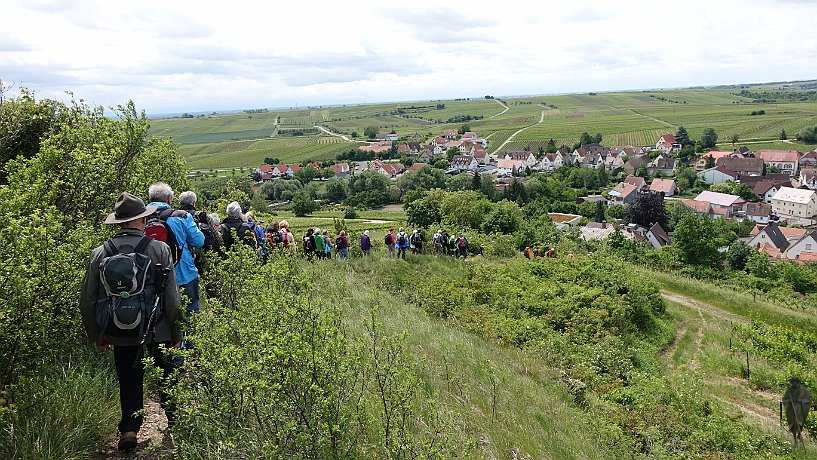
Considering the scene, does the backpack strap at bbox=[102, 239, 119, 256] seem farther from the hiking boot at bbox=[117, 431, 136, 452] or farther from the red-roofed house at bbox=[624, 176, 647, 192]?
the red-roofed house at bbox=[624, 176, 647, 192]

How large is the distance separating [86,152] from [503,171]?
3609 inches

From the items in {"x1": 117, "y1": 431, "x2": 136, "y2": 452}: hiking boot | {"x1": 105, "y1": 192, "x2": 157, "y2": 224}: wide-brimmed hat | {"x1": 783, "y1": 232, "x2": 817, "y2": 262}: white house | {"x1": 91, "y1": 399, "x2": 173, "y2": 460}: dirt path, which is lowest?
{"x1": 783, "y1": 232, "x2": 817, "y2": 262}: white house

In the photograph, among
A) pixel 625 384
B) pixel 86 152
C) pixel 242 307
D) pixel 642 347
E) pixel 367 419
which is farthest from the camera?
pixel 642 347

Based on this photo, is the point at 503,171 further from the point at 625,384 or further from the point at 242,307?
the point at 242,307

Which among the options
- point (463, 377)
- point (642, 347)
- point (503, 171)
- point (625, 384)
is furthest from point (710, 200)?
point (463, 377)

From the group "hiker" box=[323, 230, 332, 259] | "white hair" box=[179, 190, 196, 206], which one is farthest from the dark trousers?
"hiker" box=[323, 230, 332, 259]

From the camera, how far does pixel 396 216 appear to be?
56.2m

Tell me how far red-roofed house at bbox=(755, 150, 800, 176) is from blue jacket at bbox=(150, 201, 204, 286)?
9876 centimetres

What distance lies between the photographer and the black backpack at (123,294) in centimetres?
337

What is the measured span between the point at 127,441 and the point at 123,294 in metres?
1.03

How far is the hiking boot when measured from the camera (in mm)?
3471

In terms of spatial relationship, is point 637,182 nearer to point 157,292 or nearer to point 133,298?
point 157,292

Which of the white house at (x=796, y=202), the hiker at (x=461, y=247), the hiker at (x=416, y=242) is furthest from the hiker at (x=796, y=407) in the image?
the white house at (x=796, y=202)

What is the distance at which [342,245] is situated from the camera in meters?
14.0
